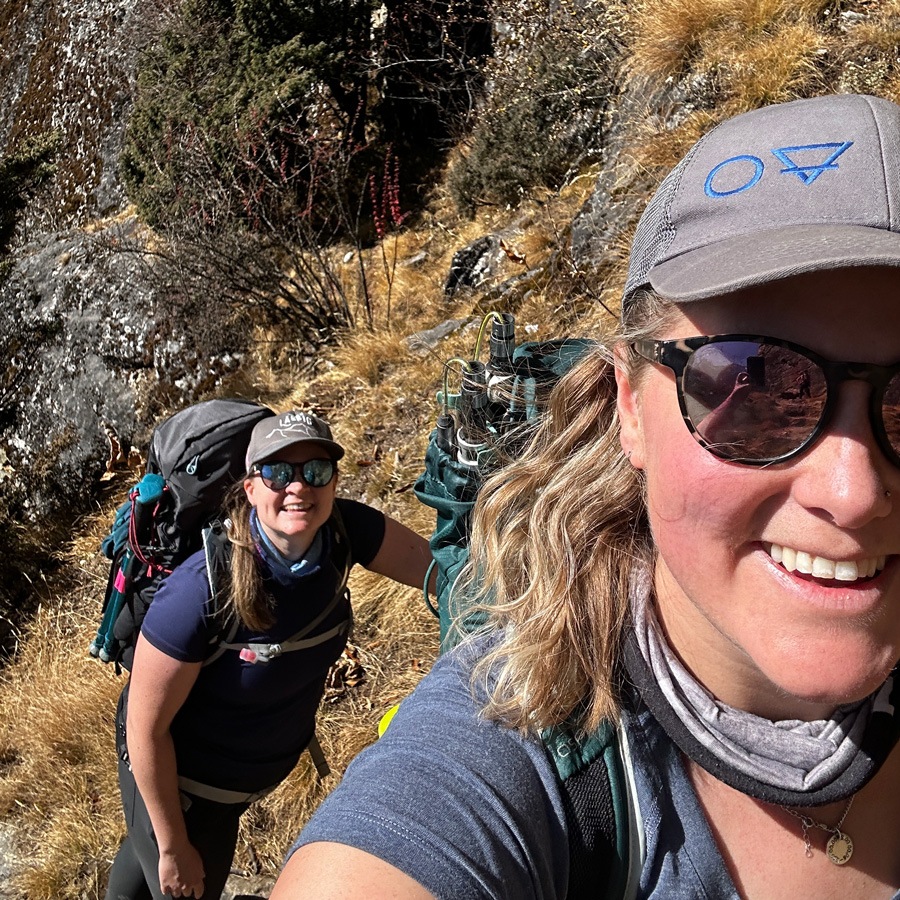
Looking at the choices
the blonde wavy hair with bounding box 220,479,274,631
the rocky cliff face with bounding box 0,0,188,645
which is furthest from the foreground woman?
the rocky cliff face with bounding box 0,0,188,645

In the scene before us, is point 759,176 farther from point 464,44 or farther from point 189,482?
point 464,44

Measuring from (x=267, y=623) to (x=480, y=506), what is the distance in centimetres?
104

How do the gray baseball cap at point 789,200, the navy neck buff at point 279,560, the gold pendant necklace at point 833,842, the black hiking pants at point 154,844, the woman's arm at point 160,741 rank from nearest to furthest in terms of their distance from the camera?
the gray baseball cap at point 789,200 → the gold pendant necklace at point 833,842 → the woman's arm at point 160,741 → the navy neck buff at point 279,560 → the black hiking pants at point 154,844

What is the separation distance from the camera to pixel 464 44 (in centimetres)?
799

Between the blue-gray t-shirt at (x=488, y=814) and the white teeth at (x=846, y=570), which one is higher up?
the white teeth at (x=846, y=570)

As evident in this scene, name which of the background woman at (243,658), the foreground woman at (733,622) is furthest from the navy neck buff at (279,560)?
the foreground woman at (733,622)

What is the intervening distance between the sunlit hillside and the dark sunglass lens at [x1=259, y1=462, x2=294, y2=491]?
1.38 meters

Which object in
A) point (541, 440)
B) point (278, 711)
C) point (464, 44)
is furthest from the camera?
point (464, 44)

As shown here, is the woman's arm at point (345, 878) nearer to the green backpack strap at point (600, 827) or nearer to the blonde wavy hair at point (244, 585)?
the green backpack strap at point (600, 827)

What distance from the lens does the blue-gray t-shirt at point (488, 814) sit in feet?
3.17

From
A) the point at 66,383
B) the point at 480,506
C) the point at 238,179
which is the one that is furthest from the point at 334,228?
the point at 480,506

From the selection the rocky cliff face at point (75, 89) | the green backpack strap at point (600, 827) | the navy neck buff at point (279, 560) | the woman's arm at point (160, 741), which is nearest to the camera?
the green backpack strap at point (600, 827)

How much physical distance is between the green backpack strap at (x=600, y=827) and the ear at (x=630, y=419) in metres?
0.43

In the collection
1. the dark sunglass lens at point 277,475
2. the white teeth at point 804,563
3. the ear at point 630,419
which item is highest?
the ear at point 630,419
